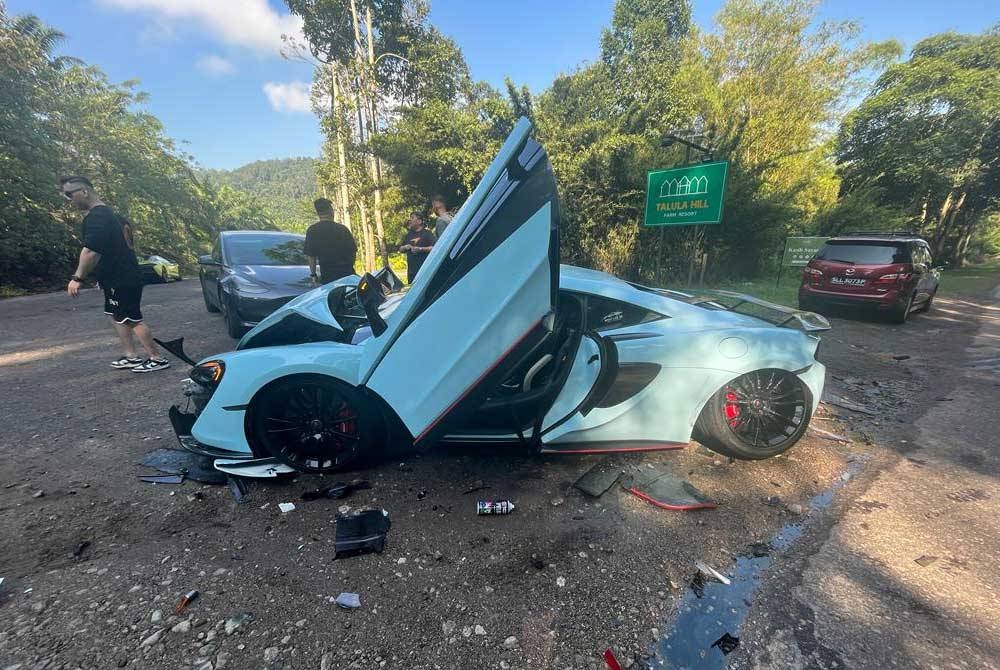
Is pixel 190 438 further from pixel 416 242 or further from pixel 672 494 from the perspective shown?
pixel 416 242

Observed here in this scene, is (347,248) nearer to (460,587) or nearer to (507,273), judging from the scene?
(507,273)

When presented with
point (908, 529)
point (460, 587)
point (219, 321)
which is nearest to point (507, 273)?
point (460, 587)

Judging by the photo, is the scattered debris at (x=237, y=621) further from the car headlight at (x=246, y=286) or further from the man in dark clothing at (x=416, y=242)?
the man in dark clothing at (x=416, y=242)

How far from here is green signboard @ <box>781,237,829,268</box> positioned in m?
11.3

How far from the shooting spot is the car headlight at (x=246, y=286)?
487cm

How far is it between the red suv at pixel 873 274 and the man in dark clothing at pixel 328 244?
7.78 m

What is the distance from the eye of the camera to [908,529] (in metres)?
2.06

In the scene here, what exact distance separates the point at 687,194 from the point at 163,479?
8946 millimetres

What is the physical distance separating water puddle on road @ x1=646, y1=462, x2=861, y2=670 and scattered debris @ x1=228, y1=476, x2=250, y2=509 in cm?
206

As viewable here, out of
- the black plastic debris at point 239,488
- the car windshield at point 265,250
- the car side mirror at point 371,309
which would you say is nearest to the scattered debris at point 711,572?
the car side mirror at point 371,309

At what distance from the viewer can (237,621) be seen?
61.4 inches

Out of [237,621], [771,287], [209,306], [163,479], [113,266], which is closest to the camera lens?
[237,621]

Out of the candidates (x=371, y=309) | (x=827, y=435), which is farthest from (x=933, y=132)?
(x=371, y=309)

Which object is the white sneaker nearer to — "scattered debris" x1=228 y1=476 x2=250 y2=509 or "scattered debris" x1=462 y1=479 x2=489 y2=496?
"scattered debris" x1=228 y1=476 x2=250 y2=509
